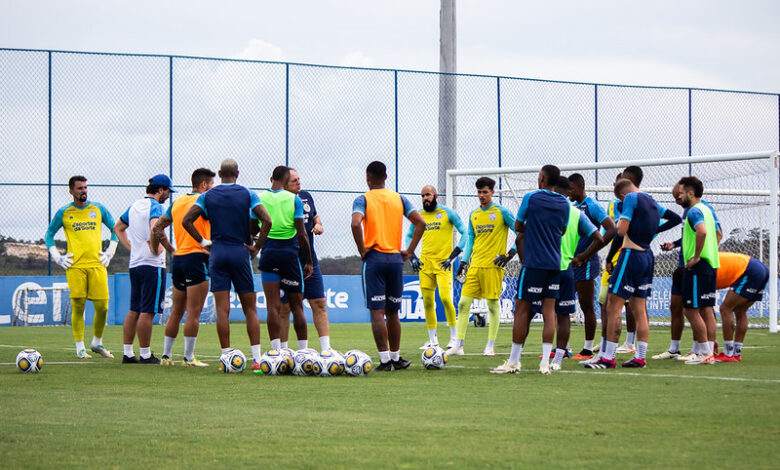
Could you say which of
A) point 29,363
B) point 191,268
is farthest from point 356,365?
point 29,363

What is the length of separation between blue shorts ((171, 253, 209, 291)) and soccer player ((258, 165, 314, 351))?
0.87 meters

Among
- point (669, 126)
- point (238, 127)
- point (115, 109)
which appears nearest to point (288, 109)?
point (238, 127)

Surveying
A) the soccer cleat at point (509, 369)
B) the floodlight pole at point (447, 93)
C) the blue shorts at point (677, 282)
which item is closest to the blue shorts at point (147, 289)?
the soccer cleat at point (509, 369)

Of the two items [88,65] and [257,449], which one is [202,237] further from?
[88,65]

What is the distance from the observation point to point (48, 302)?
2381cm

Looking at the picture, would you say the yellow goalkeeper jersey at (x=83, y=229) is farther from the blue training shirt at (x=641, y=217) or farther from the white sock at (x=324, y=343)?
the blue training shirt at (x=641, y=217)

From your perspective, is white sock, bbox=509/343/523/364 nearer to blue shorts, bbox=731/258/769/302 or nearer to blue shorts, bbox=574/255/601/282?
blue shorts, bbox=574/255/601/282

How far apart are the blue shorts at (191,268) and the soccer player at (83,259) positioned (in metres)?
1.88

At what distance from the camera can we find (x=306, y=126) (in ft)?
88.9

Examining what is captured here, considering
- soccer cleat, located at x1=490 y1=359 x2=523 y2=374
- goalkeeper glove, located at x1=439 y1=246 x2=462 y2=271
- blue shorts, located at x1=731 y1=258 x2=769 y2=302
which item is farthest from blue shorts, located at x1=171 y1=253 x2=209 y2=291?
blue shorts, located at x1=731 y1=258 x2=769 y2=302

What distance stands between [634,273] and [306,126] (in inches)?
684

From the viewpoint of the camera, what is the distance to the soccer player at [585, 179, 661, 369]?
10.7 meters

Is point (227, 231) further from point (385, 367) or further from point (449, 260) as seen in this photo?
point (449, 260)

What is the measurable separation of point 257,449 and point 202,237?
540cm
